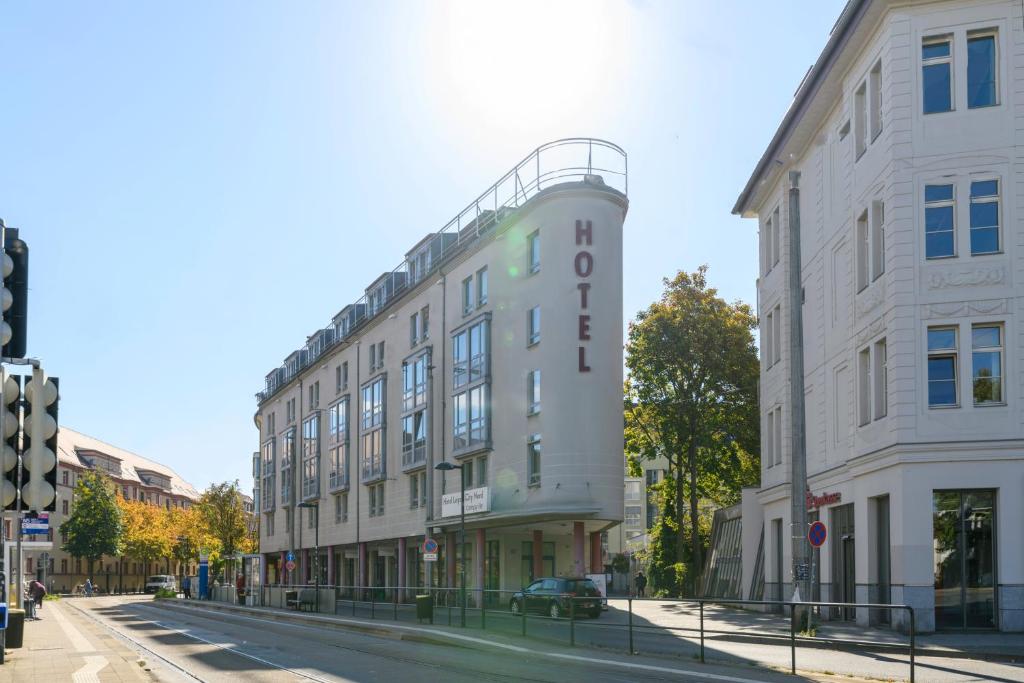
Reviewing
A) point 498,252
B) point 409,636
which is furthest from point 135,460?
point 409,636

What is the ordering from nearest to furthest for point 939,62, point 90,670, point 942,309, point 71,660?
point 90,670, point 71,660, point 942,309, point 939,62

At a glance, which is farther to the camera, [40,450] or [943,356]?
[943,356]

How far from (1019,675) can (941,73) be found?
599 inches

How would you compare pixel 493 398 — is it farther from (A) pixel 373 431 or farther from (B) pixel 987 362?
(B) pixel 987 362

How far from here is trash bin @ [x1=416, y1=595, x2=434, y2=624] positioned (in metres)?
35.0

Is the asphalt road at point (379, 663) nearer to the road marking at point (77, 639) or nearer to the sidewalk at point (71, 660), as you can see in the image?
the sidewalk at point (71, 660)


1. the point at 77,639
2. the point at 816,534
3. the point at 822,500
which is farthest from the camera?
the point at 822,500

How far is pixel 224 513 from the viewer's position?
320ft

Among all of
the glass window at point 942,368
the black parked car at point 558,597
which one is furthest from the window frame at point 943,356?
the black parked car at point 558,597

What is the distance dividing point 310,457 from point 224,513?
82.7 ft

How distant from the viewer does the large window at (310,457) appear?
7394 centimetres

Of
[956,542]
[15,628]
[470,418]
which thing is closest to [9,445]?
[15,628]

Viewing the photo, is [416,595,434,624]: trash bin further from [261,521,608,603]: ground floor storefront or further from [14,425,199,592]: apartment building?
[14,425,199,592]: apartment building

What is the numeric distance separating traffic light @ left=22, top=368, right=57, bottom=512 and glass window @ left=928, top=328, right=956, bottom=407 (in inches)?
831
